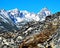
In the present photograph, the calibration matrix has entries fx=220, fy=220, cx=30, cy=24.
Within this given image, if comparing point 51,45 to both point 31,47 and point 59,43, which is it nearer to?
→ point 59,43

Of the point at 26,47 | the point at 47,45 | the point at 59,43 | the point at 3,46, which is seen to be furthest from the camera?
the point at 3,46

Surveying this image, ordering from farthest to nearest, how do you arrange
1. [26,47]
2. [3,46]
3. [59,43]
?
[3,46]
[26,47]
[59,43]

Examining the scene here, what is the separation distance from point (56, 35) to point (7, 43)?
31.3 m

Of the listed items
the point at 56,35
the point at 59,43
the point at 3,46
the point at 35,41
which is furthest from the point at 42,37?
the point at 3,46

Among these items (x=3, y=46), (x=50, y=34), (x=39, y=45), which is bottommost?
(x=39, y=45)

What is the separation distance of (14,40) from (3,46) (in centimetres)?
340

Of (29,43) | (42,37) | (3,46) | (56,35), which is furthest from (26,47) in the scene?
(3,46)

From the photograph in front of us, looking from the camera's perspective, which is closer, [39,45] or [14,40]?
[39,45]

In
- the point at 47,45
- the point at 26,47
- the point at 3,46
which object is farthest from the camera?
the point at 3,46

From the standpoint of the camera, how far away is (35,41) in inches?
1201

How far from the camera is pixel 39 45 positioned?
2942 centimetres

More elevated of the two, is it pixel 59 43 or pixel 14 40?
pixel 14 40

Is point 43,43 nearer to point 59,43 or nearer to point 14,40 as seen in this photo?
point 59,43

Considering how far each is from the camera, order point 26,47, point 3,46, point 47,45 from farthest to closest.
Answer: point 3,46
point 26,47
point 47,45
